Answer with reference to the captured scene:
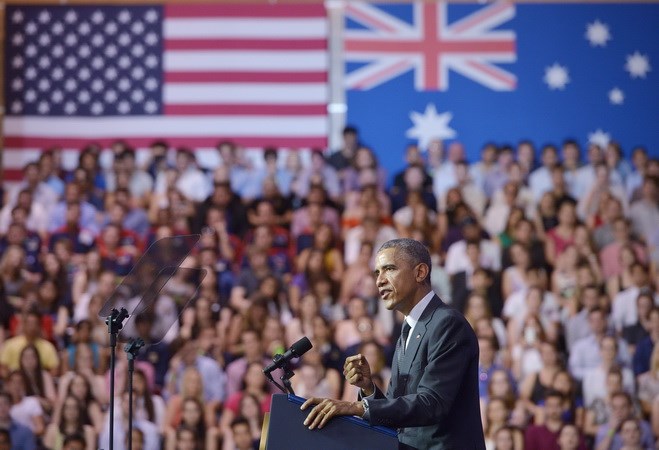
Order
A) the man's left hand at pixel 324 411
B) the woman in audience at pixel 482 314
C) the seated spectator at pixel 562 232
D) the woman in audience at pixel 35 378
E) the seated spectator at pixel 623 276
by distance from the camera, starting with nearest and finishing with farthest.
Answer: the man's left hand at pixel 324 411 → the woman in audience at pixel 35 378 → the woman in audience at pixel 482 314 → the seated spectator at pixel 623 276 → the seated spectator at pixel 562 232

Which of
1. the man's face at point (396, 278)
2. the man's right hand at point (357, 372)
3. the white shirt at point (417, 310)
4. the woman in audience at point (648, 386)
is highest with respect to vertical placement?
the man's face at point (396, 278)

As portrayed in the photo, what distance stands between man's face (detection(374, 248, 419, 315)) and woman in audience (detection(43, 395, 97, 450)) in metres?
5.39

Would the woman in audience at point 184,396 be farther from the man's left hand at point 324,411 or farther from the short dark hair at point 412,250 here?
the man's left hand at point 324,411

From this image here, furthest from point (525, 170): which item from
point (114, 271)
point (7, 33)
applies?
point (7, 33)

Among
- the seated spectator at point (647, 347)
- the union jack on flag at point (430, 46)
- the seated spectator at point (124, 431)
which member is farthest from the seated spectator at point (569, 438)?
the union jack on flag at point (430, 46)

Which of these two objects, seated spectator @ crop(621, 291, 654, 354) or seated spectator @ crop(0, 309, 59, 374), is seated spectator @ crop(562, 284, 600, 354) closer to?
seated spectator @ crop(621, 291, 654, 354)

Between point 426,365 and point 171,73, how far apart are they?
10582mm

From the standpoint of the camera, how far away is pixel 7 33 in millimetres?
14367

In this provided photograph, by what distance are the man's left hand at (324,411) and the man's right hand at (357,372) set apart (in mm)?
226

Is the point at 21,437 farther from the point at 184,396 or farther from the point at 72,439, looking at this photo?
the point at 184,396

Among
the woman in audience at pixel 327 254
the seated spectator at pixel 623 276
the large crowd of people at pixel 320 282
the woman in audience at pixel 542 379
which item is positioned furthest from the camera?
the woman in audience at pixel 327 254

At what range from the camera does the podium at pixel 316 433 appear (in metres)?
4.00

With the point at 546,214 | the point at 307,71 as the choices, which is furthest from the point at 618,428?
the point at 307,71

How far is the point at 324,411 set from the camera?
3.98 meters
